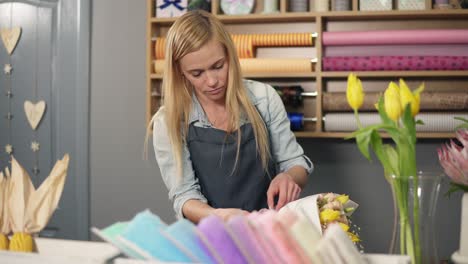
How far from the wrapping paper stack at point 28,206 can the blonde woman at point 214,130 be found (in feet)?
2.80

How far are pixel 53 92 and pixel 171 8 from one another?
90cm

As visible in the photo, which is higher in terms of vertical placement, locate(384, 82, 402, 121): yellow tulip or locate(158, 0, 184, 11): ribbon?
locate(158, 0, 184, 11): ribbon

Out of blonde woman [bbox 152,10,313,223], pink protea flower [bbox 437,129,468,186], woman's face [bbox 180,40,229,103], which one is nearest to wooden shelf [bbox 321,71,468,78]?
blonde woman [bbox 152,10,313,223]

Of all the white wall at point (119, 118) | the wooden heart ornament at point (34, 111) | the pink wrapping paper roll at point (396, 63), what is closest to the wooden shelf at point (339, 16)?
the pink wrapping paper roll at point (396, 63)

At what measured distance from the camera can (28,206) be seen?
1.14 meters

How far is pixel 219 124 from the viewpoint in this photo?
2293 millimetres

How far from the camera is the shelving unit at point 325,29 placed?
123 inches

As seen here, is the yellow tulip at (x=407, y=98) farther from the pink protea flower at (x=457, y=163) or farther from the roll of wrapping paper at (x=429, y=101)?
the roll of wrapping paper at (x=429, y=101)

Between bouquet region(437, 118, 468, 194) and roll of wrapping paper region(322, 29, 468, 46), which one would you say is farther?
roll of wrapping paper region(322, 29, 468, 46)

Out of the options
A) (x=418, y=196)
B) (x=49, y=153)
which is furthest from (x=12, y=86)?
(x=418, y=196)

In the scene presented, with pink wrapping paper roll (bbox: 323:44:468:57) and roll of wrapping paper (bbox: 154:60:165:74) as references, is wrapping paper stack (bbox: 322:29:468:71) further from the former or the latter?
roll of wrapping paper (bbox: 154:60:165:74)

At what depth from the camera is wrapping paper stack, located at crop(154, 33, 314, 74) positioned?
3.20 metres

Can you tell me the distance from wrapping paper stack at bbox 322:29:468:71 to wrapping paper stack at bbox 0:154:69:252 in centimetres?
221

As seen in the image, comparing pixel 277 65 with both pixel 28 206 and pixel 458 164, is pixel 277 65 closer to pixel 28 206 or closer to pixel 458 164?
pixel 458 164
